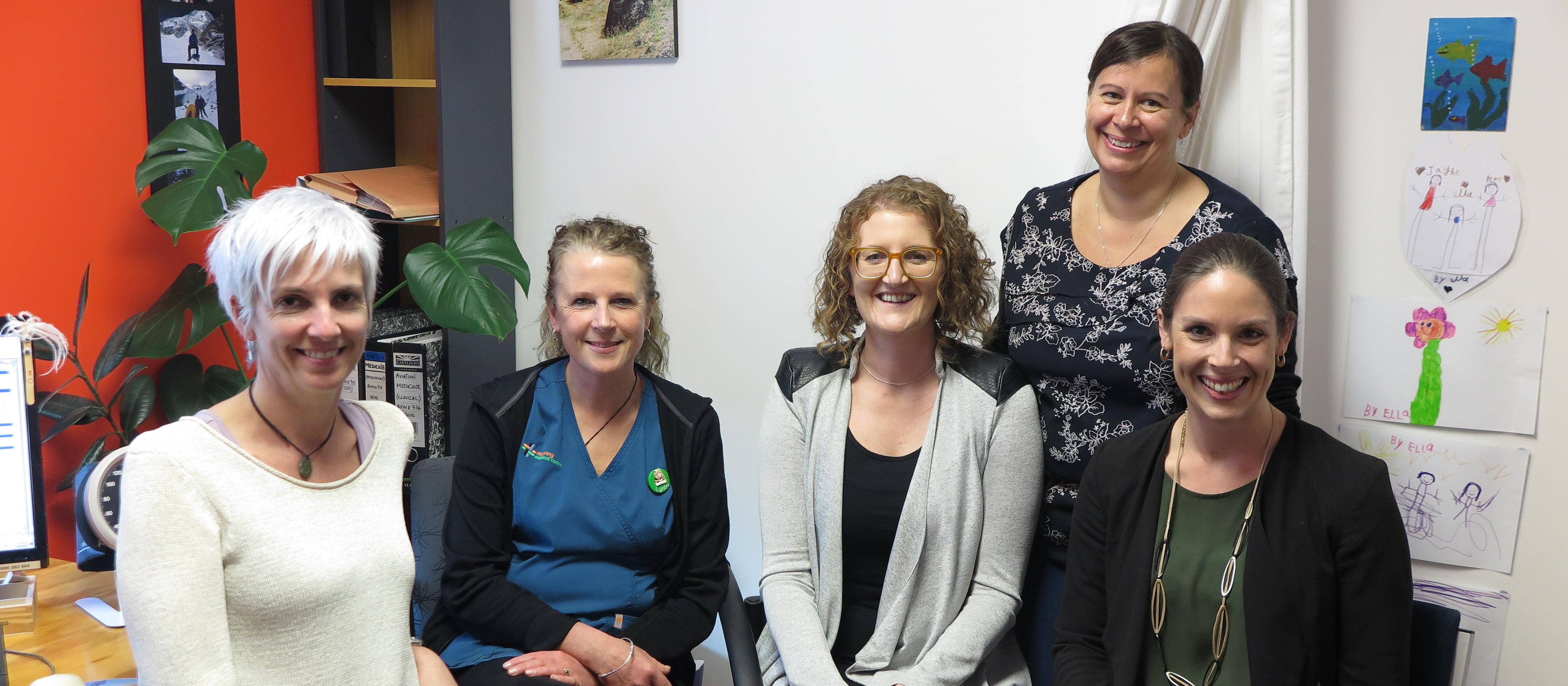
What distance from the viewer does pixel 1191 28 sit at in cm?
204

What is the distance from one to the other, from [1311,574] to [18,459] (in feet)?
6.89

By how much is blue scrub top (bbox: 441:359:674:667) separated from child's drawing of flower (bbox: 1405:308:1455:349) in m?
1.55

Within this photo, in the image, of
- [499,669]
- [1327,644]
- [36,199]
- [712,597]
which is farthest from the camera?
[36,199]

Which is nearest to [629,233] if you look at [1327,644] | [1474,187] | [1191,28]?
[1191,28]

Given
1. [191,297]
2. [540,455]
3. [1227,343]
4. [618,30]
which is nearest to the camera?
[1227,343]

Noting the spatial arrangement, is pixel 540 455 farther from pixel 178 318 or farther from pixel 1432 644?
pixel 1432 644

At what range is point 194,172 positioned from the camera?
2428 millimetres

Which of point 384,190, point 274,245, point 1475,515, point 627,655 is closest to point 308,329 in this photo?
point 274,245

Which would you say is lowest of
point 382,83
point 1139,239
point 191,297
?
point 191,297

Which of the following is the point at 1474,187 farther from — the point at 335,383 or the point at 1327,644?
the point at 335,383

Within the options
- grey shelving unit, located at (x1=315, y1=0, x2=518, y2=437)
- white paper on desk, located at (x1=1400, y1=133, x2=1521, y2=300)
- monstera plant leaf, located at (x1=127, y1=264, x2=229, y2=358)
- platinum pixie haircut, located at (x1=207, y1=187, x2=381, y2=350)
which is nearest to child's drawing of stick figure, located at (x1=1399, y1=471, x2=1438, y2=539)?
white paper on desk, located at (x1=1400, y1=133, x2=1521, y2=300)

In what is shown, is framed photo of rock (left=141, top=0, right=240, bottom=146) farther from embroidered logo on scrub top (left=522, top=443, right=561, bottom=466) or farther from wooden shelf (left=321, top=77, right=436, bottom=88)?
embroidered logo on scrub top (left=522, top=443, right=561, bottom=466)

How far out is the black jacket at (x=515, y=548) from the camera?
1.89 m

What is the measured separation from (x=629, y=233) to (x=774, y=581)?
72cm
